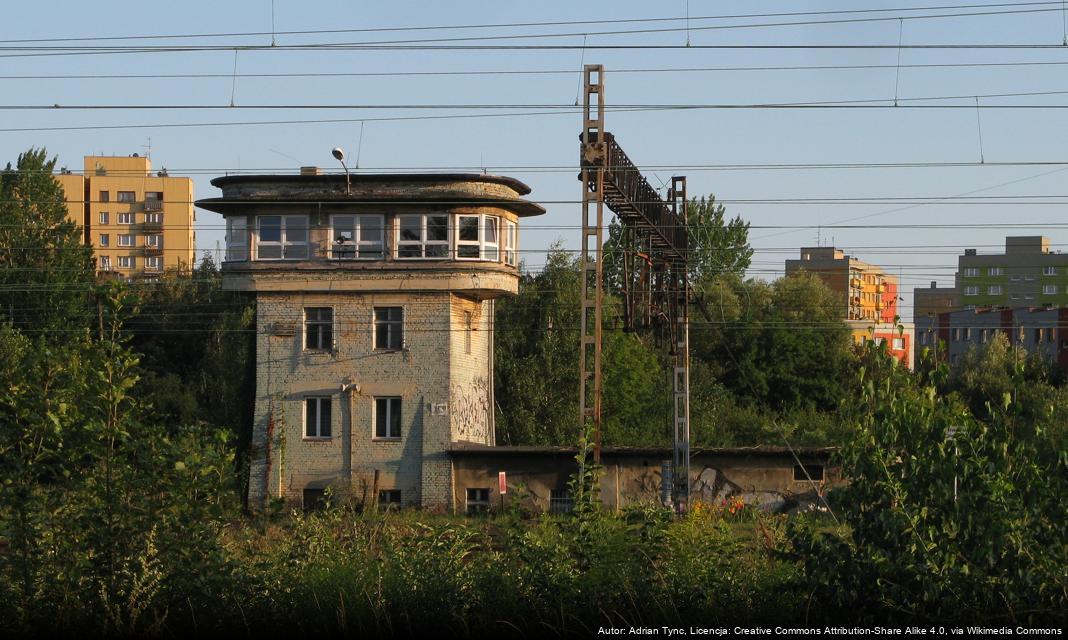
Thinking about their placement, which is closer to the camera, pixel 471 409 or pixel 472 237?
pixel 472 237

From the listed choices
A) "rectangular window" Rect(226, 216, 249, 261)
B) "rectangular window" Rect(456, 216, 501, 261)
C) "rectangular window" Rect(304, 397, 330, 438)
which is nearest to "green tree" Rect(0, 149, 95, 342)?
"rectangular window" Rect(226, 216, 249, 261)

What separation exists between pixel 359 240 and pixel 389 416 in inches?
207

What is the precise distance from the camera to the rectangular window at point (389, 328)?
39281mm

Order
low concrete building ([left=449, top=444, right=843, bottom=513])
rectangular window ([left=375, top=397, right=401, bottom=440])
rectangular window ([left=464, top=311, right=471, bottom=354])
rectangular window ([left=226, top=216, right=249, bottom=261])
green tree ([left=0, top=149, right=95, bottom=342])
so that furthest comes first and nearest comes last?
green tree ([left=0, top=149, right=95, bottom=342]), rectangular window ([left=464, top=311, right=471, bottom=354]), rectangular window ([left=226, top=216, right=249, bottom=261]), rectangular window ([left=375, top=397, right=401, bottom=440]), low concrete building ([left=449, top=444, right=843, bottom=513])

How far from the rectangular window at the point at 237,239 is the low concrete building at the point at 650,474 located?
863 cm

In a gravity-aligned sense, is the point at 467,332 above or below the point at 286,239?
below

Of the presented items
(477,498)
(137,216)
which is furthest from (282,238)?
(137,216)

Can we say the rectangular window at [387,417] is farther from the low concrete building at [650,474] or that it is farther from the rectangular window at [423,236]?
the rectangular window at [423,236]

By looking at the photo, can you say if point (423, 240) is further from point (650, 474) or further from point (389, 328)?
point (650, 474)

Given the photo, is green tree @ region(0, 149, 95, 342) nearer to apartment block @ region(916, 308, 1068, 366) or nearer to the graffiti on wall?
the graffiti on wall

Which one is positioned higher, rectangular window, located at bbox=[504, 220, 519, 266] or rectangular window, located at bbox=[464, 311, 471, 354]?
rectangular window, located at bbox=[504, 220, 519, 266]

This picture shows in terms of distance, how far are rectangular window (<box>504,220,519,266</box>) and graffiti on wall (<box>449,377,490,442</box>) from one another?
390cm

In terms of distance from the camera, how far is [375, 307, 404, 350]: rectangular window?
3928cm

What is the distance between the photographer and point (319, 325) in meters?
39.7
